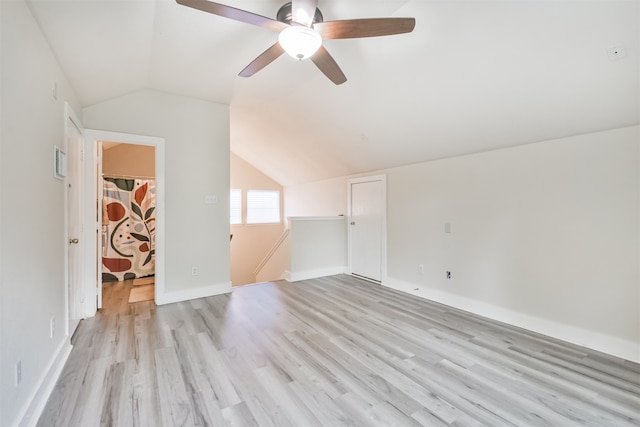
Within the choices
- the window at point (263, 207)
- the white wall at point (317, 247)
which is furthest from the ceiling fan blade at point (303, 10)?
the window at point (263, 207)

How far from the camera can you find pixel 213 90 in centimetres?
367

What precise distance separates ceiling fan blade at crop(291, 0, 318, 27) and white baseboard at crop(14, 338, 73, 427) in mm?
2704

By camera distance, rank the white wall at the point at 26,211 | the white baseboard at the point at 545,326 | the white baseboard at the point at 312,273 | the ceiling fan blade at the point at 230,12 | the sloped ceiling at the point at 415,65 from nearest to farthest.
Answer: the white wall at the point at 26,211 → the ceiling fan blade at the point at 230,12 → the sloped ceiling at the point at 415,65 → the white baseboard at the point at 545,326 → the white baseboard at the point at 312,273

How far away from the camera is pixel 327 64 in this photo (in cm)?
222

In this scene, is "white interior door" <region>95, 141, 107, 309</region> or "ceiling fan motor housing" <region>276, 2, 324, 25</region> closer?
"ceiling fan motor housing" <region>276, 2, 324, 25</region>

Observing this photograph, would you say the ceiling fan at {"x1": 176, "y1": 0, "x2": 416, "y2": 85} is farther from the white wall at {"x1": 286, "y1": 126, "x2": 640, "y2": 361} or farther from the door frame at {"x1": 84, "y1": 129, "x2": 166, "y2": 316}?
the door frame at {"x1": 84, "y1": 129, "x2": 166, "y2": 316}

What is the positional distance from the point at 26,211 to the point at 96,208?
2038mm

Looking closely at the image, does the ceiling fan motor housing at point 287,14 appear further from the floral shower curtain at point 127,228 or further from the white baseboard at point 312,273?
the floral shower curtain at point 127,228

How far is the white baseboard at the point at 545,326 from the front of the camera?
2.37 meters

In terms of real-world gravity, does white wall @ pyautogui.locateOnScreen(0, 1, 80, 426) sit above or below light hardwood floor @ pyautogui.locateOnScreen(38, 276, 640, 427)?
above

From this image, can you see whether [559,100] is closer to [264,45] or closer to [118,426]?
[264,45]

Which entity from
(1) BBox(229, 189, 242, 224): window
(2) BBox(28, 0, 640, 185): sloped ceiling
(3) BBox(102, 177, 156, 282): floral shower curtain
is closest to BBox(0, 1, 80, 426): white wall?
(2) BBox(28, 0, 640, 185): sloped ceiling

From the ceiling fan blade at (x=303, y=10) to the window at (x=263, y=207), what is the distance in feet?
20.2

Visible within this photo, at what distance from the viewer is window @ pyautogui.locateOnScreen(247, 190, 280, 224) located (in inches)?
301
